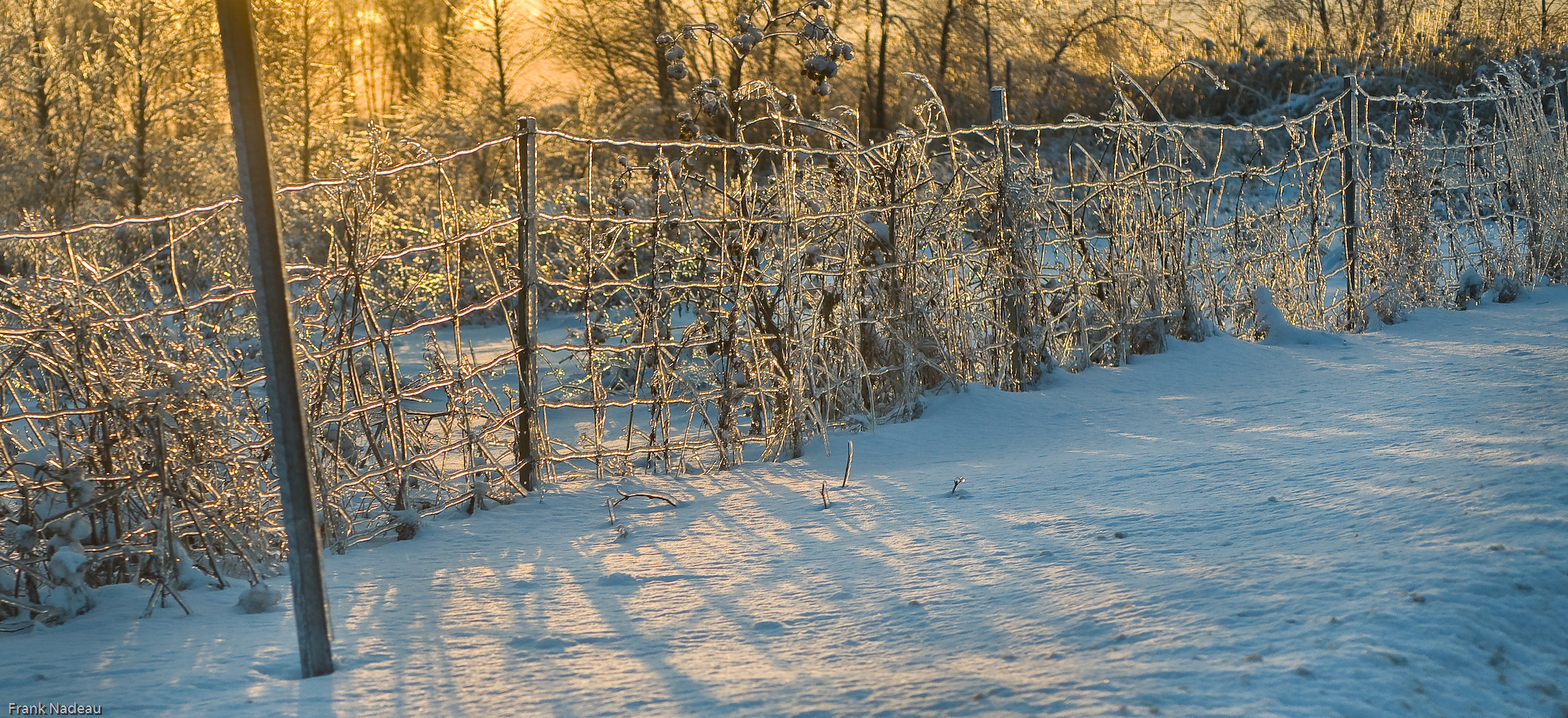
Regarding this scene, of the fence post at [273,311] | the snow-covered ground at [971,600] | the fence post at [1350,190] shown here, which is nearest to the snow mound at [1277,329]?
the fence post at [1350,190]

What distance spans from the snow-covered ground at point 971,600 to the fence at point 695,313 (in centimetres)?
27

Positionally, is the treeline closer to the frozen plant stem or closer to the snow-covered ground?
the frozen plant stem

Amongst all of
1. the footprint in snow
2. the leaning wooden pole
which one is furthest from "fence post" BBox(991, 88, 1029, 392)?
the footprint in snow

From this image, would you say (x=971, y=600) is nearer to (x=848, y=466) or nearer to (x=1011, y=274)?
(x=848, y=466)

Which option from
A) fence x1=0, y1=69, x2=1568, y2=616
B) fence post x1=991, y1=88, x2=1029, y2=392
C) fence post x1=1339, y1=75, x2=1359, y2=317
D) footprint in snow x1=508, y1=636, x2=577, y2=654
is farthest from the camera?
fence post x1=1339, y1=75, x2=1359, y2=317

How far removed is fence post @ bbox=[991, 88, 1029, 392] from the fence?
0.6 inches

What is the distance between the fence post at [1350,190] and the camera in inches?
290

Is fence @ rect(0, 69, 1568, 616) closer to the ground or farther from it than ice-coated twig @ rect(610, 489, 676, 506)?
farther from it

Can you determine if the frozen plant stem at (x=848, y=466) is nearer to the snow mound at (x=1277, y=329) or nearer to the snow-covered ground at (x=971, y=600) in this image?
the snow-covered ground at (x=971, y=600)

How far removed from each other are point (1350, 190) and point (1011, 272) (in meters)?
3.36

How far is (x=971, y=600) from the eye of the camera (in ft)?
8.43

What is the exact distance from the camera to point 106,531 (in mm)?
3064

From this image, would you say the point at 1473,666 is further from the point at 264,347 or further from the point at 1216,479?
the point at 264,347

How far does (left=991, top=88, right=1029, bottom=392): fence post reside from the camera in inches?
214
